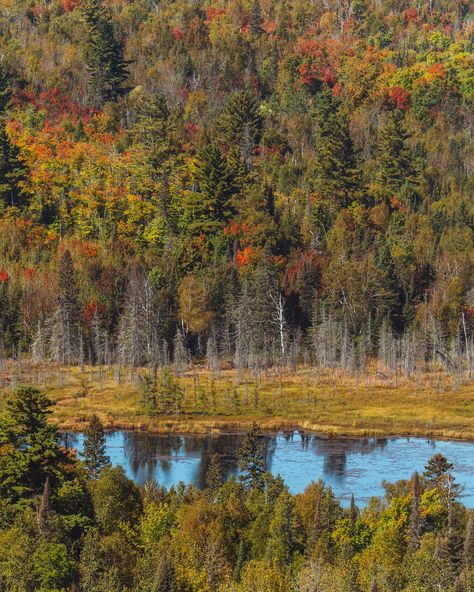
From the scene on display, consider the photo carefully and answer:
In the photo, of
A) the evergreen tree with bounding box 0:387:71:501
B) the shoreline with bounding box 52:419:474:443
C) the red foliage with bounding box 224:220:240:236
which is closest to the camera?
the evergreen tree with bounding box 0:387:71:501

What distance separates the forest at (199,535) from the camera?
64875 mm

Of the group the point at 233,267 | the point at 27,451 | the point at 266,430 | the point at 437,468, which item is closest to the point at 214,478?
the point at 437,468

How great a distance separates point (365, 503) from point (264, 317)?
7364 cm

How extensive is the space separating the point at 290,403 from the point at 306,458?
78.8ft

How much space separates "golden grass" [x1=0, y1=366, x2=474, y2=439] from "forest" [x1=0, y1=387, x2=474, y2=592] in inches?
1606

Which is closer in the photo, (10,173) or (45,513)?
(45,513)

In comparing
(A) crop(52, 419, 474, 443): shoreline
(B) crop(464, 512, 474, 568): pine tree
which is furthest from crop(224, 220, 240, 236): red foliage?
(B) crop(464, 512, 474, 568): pine tree

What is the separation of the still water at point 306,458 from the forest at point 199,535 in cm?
1352

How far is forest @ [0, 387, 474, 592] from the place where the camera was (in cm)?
6488

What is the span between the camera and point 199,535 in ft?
236

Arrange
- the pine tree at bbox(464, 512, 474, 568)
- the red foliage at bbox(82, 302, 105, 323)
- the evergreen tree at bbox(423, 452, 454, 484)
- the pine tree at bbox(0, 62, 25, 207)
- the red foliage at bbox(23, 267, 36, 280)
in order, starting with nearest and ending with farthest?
the pine tree at bbox(464, 512, 474, 568) → the evergreen tree at bbox(423, 452, 454, 484) → the red foliage at bbox(82, 302, 105, 323) → the red foliage at bbox(23, 267, 36, 280) → the pine tree at bbox(0, 62, 25, 207)

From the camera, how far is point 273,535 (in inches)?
2936

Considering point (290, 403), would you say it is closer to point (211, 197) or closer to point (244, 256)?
point (244, 256)

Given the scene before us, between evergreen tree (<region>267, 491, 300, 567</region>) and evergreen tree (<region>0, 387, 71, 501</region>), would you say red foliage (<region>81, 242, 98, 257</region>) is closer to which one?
evergreen tree (<region>0, 387, 71, 501</region>)
